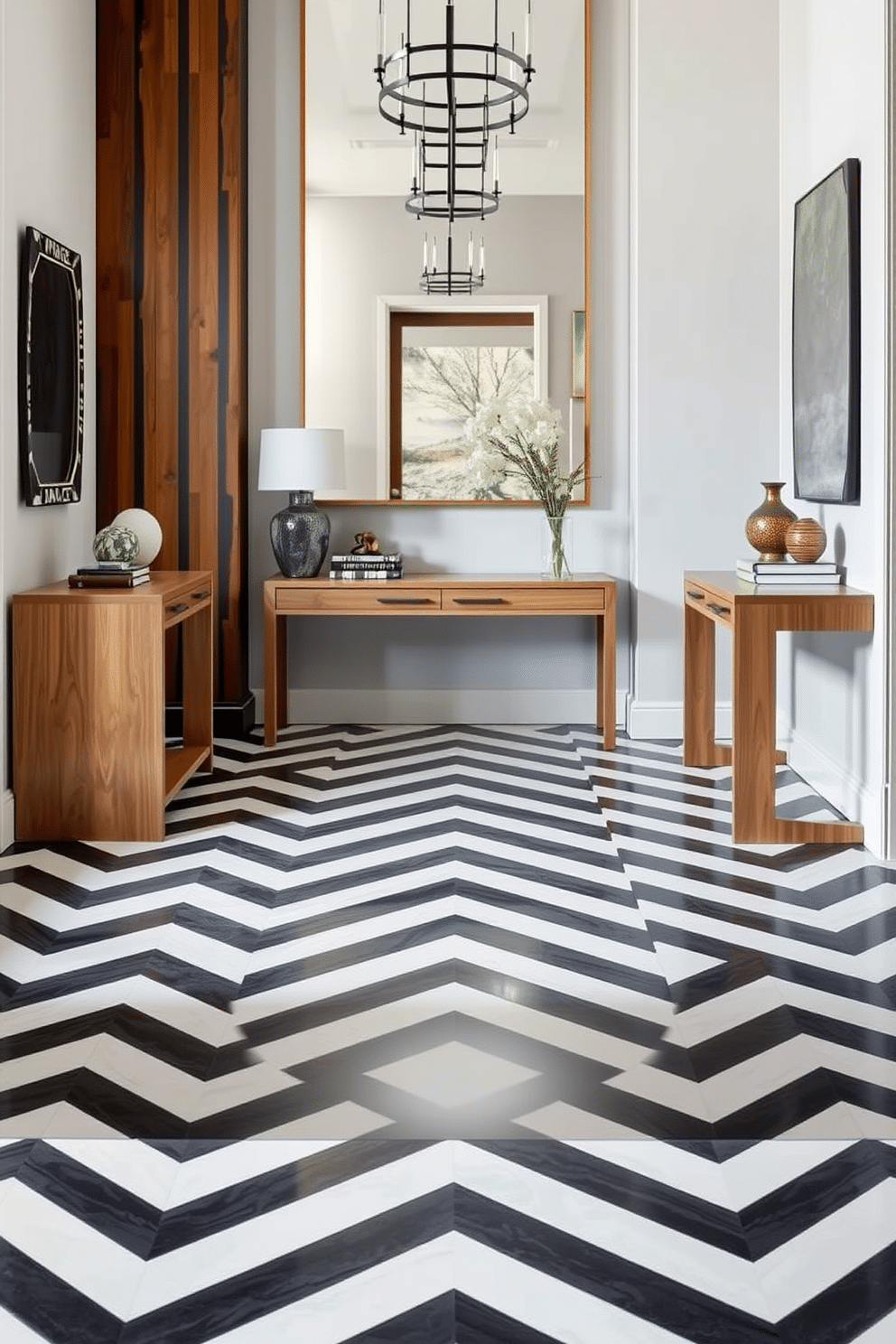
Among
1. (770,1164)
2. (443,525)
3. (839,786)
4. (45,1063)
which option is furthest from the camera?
(443,525)

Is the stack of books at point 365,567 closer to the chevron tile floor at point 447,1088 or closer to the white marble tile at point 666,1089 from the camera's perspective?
the chevron tile floor at point 447,1088

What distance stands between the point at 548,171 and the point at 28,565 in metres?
2.65

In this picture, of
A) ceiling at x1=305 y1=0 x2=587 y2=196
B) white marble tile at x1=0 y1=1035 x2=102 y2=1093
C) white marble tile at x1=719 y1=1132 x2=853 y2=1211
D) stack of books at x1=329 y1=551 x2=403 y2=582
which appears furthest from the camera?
ceiling at x1=305 y1=0 x2=587 y2=196

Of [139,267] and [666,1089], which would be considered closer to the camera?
[666,1089]

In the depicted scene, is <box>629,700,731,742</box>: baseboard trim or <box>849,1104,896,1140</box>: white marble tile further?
<box>629,700,731,742</box>: baseboard trim

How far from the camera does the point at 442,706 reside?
5668 mm

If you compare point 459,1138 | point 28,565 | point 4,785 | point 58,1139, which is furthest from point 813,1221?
point 28,565

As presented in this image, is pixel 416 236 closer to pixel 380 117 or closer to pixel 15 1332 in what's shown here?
pixel 380 117

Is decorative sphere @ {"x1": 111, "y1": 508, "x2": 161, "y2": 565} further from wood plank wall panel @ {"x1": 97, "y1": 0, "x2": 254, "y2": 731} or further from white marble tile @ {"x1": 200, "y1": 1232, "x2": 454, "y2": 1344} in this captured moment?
white marble tile @ {"x1": 200, "y1": 1232, "x2": 454, "y2": 1344}

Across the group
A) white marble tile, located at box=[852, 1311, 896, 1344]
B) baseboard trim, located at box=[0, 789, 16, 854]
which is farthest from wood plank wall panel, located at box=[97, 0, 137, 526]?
white marble tile, located at box=[852, 1311, 896, 1344]

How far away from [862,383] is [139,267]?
9.16 feet

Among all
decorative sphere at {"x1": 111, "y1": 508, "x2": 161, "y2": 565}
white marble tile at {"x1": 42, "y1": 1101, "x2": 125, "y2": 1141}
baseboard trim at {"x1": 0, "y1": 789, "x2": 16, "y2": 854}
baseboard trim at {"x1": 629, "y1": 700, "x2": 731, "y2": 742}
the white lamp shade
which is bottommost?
white marble tile at {"x1": 42, "y1": 1101, "x2": 125, "y2": 1141}

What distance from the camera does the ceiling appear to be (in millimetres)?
5359

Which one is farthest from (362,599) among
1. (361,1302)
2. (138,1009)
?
(361,1302)
